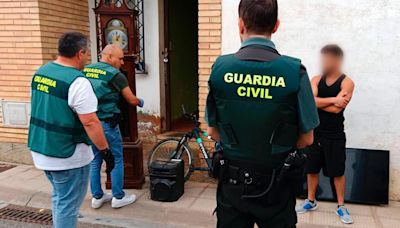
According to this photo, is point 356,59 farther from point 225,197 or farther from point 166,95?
point 166,95

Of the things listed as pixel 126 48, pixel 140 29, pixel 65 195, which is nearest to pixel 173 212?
pixel 65 195

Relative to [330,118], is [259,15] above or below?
above

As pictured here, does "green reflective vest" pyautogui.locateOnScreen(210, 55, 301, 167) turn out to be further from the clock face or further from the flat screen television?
the clock face

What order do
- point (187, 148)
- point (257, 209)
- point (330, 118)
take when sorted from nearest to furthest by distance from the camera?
point (257, 209), point (330, 118), point (187, 148)

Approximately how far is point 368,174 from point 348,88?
50.8 inches

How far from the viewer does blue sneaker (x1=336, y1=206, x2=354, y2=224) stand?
4176 mm

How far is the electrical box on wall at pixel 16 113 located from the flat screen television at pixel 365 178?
416cm

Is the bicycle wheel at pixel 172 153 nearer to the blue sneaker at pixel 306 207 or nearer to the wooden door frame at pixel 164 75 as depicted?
the wooden door frame at pixel 164 75

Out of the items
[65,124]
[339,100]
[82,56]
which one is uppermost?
[82,56]

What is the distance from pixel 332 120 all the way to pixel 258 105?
2133 millimetres

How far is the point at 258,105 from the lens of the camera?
2191mm

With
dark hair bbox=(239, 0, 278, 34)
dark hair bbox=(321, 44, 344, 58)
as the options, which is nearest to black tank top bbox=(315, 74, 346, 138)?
dark hair bbox=(321, 44, 344, 58)

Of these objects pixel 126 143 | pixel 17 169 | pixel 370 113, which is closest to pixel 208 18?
pixel 126 143

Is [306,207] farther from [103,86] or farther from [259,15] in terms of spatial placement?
[259,15]
